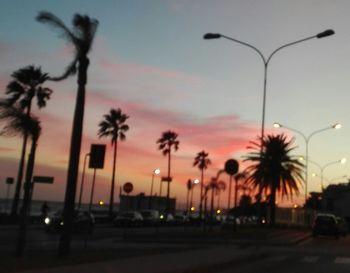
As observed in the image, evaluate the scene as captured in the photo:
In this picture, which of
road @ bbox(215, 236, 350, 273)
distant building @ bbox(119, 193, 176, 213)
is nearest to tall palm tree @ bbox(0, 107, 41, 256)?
road @ bbox(215, 236, 350, 273)

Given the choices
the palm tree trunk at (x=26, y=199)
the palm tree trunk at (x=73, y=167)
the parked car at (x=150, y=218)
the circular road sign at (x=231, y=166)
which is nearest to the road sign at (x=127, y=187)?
the circular road sign at (x=231, y=166)

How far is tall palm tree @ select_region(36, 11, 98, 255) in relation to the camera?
1881 cm

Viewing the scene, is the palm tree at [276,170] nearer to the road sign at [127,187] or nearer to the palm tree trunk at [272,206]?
the palm tree trunk at [272,206]

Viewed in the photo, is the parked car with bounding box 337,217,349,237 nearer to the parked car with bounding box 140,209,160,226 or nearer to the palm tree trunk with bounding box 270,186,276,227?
the palm tree trunk with bounding box 270,186,276,227

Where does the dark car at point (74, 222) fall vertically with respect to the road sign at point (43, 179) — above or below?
below

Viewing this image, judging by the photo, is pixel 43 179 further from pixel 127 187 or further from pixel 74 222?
pixel 74 222

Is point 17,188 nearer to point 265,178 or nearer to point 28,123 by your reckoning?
point 265,178

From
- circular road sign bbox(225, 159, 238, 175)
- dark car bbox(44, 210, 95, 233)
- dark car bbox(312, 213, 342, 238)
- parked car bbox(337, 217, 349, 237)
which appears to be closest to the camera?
circular road sign bbox(225, 159, 238, 175)

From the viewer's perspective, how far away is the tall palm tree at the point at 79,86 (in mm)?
18812

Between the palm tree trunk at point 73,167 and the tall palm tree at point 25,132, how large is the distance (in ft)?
5.30

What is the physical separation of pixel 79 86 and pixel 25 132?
3.21 metres

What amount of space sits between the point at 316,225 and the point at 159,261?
31969mm

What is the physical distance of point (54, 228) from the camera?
126 ft

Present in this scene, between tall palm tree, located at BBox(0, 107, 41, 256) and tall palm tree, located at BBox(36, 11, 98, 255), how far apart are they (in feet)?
5.56
